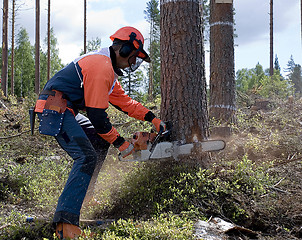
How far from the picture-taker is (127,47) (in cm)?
304

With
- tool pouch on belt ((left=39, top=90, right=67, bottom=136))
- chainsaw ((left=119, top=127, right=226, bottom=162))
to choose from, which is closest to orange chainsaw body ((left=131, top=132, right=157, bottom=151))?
chainsaw ((left=119, top=127, right=226, bottom=162))

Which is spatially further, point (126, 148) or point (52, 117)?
point (126, 148)

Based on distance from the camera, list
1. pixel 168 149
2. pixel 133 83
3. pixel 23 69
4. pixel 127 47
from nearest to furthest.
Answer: pixel 127 47 < pixel 168 149 < pixel 133 83 < pixel 23 69

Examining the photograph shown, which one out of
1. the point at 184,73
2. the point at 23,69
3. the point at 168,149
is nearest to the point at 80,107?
the point at 168,149

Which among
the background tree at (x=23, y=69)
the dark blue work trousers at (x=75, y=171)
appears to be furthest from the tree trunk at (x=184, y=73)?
the background tree at (x=23, y=69)

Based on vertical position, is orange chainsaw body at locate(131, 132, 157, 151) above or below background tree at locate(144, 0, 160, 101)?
below

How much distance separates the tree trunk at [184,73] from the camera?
3643 millimetres

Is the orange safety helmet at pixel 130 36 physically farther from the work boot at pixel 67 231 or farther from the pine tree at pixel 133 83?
the pine tree at pixel 133 83

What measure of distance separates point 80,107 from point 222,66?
4.22 m

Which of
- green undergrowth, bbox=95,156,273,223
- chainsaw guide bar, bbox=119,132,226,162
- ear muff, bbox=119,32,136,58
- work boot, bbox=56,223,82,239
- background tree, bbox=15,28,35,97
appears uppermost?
background tree, bbox=15,28,35,97

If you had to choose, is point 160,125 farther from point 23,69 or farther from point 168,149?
point 23,69

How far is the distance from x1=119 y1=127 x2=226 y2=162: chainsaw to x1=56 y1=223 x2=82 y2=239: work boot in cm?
98

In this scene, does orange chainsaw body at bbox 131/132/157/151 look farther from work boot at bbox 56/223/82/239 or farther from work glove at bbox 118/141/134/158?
work boot at bbox 56/223/82/239

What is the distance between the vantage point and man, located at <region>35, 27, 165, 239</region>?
2670mm
